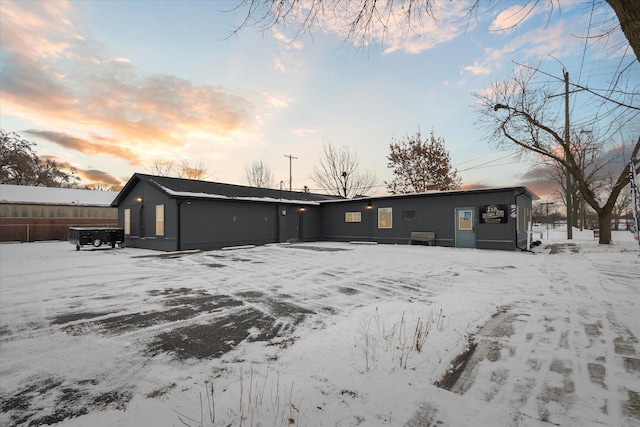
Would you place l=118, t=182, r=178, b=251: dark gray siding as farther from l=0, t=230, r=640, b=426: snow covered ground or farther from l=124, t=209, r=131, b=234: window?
l=0, t=230, r=640, b=426: snow covered ground

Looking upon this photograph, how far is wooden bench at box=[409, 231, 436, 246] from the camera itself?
16.0m

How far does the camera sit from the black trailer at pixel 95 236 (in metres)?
15.8

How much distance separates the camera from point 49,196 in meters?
25.9

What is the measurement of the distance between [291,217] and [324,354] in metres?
17.1

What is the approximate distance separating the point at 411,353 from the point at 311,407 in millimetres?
1476

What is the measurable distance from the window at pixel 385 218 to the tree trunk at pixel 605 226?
1126cm

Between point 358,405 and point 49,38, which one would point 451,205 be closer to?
point 358,405

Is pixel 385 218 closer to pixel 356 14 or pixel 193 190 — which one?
pixel 193 190

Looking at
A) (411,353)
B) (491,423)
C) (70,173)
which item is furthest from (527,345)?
(70,173)

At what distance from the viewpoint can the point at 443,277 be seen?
756 centimetres

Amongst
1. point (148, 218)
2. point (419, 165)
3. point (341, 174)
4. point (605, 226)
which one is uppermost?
point (419, 165)

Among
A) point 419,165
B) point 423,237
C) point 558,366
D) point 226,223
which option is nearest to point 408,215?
point 423,237

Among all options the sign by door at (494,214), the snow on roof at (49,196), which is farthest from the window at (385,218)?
the snow on roof at (49,196)

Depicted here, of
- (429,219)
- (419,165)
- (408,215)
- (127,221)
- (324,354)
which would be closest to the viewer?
(324,354)
